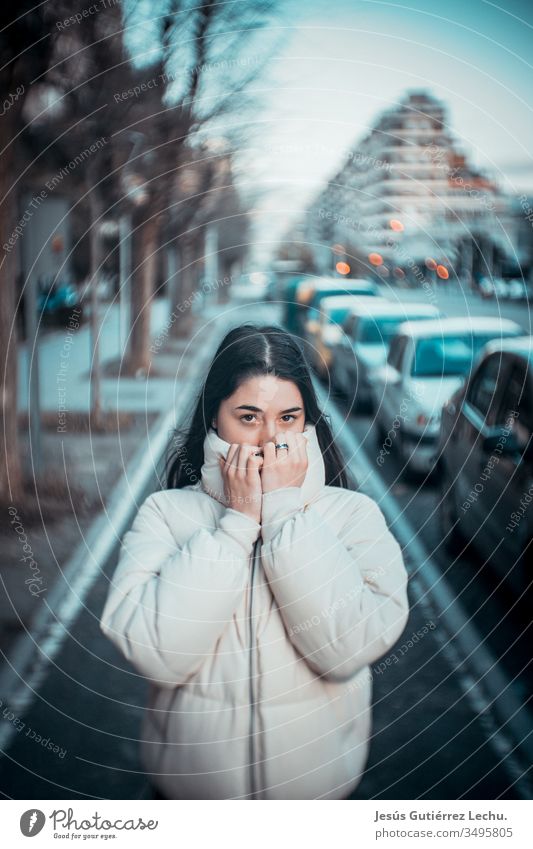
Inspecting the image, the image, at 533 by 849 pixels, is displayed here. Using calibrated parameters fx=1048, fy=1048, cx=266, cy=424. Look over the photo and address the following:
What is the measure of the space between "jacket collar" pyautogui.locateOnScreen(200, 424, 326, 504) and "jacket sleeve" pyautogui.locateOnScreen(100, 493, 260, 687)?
10 centimetres

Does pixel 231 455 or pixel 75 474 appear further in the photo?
pixel 75 474

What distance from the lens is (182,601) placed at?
1.74 m

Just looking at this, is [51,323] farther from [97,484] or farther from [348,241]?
[348,241]

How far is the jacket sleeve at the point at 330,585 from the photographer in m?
1.76

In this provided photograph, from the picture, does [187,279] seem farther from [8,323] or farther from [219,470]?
[219,470]

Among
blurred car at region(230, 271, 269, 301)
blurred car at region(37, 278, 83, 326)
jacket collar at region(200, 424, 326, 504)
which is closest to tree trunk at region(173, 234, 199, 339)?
blurred car at region(37, 278, 83, 326)

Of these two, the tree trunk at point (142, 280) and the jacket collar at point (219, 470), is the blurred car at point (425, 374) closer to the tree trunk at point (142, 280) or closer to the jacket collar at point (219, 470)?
the tree trunk at point (142, 280)

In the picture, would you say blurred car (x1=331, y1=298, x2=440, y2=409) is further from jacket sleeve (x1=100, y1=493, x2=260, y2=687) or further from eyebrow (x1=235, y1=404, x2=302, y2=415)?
jacket sleeve (x1=100, y1=493, x2=260, y2=687)

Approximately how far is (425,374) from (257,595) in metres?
6.48

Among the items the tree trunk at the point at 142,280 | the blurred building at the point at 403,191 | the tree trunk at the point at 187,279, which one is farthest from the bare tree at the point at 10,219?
the tree trunk at the point at 142,280

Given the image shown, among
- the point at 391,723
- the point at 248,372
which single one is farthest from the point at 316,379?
the point at 391,723

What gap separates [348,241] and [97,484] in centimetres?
329

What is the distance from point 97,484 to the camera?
7383 millimetres

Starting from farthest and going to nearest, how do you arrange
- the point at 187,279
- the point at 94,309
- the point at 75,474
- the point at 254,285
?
the point at 187,279 < the point at 94,309 < the point at 75,474 < the point at 254,285
